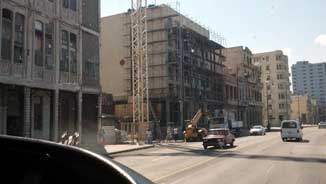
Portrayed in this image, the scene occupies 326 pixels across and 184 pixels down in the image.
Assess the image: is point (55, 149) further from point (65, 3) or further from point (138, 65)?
point (138, 65)

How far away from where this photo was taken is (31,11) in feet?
109

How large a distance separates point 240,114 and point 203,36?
3112cm

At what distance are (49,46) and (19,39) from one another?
360cm

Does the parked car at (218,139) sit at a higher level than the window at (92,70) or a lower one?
lower

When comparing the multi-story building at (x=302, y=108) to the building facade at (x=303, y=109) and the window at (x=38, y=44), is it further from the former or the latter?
the window at (x=38, y=44)

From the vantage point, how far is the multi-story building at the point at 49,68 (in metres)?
31.2

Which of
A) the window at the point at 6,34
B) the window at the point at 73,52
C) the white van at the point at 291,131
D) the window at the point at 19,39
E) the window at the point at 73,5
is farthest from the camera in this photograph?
the white van at the point at 291,131

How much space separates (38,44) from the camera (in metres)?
34.3

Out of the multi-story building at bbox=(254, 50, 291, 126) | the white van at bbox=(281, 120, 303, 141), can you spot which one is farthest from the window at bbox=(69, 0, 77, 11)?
the multi-story building at bbox=(254, 50, 291, 126)

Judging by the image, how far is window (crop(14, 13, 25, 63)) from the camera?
1251 inches

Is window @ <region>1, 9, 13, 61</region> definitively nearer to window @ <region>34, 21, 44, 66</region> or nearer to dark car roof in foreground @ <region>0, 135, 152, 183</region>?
window @ <region>34, 21, 44, 66</region>

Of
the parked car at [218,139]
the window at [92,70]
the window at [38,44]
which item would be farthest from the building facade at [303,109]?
the window at [38,44]

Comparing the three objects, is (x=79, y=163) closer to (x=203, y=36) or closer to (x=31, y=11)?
(x=31, y=11)

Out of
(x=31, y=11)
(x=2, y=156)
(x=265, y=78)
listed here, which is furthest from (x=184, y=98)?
(x=265, y=78)
